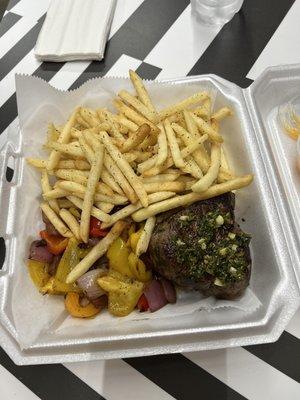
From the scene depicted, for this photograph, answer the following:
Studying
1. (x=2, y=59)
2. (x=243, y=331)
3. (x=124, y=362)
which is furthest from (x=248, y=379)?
(x=2, y=59)

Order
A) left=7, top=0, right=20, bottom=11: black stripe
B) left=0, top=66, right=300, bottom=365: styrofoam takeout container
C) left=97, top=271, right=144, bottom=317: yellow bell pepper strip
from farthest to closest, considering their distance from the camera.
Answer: left=7, top=0, right=20, bottom=11: black stripe
left=97, top=271, right=144, bottom=317: yellow bell pepper strip
left=0, top=66, right=300, bottom=365: styrofoam takeout container

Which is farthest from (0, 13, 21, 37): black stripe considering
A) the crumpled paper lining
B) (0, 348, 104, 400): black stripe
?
(0, 348, 104, 400): black stripe

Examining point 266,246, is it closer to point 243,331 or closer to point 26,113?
point 243,331

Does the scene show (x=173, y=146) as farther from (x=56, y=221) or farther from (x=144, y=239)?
(x=56, y=221)

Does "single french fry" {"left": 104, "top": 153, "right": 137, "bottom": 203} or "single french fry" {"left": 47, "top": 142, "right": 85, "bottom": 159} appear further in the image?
"single french fry" {"left": 47, "top": 142, "right": 85, "bottom": 159}

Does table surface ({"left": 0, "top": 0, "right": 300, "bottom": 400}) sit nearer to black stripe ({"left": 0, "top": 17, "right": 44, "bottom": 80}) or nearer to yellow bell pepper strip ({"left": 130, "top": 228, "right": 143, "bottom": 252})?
black stripe ({"left": 0, "top": 17, "right": 44, "bottom": 80})

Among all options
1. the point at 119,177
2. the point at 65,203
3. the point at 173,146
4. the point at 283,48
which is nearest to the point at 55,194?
the point at 65,203

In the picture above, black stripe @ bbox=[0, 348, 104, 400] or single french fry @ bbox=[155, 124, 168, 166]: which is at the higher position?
single french fry @ bbox=[155, 124, 168, 166]
